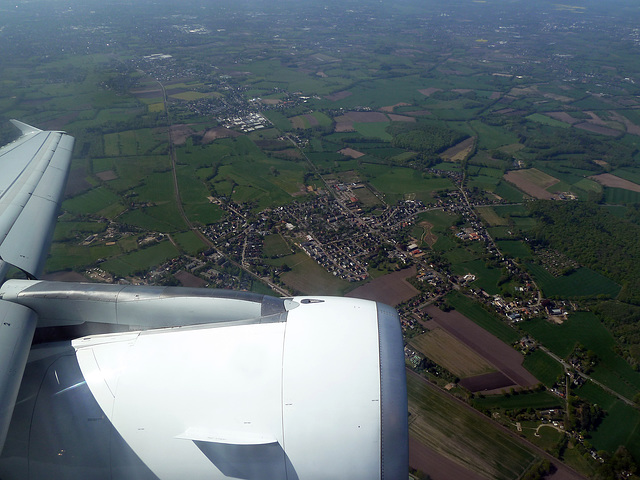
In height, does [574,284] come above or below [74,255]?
below

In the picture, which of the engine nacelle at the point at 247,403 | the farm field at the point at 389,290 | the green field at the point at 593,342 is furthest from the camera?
the farm field at the point at 389,290

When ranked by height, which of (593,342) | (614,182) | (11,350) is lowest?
(593,342)

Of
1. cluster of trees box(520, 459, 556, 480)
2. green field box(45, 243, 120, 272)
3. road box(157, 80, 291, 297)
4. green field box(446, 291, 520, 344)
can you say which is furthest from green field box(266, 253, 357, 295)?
cluster of trees box(520, 459, 556, 480)

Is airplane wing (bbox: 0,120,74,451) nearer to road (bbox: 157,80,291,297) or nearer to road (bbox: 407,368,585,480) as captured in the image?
road (bbox: 157,80,291,297)

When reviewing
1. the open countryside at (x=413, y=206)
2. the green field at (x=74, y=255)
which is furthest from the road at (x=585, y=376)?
the green field at (x=74, y=255)

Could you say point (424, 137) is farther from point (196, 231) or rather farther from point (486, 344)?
point (486, 344)

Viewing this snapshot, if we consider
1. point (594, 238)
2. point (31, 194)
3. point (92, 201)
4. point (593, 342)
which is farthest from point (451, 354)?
point (92, 201)

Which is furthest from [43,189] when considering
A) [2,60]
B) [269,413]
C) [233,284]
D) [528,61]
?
[528,61]

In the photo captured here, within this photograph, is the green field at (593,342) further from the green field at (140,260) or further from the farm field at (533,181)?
the green field at (140,260)
